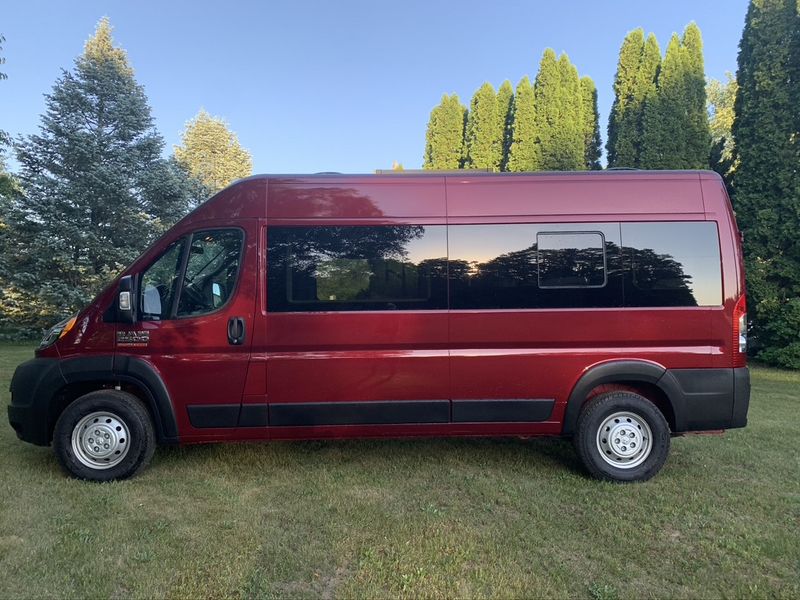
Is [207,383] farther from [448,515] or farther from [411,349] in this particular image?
[448,515]

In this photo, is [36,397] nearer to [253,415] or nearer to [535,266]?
[253,415]

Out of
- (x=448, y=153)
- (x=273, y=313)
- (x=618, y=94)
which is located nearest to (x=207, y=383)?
(x=273, y=313)

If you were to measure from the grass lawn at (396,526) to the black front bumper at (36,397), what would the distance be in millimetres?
396

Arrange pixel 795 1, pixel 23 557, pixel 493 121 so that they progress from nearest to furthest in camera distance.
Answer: pixel 23 557, pixel 795 1, pixel 493 121

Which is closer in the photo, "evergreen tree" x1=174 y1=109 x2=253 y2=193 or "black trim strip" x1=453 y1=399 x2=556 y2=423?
"black trim strip" x1=453 y1=399 x2=556 y2=423

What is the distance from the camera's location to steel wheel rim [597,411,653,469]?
179 inches

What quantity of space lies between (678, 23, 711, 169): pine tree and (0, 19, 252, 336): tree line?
1415cm

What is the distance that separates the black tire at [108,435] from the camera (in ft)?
14.4

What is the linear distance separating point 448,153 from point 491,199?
18.3 metres

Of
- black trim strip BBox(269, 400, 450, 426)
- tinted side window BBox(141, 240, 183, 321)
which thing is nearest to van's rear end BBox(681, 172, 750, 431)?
black trim strip BBox(269, 400, 450, 426)

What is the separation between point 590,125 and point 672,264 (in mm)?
14878

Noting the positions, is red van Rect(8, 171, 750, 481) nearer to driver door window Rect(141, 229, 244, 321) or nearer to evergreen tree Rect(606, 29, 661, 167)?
driver door window Rect(141, 229, 244, 321)

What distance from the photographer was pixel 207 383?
173 inches

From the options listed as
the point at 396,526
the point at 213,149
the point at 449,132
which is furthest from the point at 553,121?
the point at 213,149
